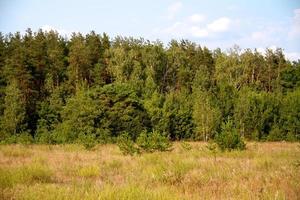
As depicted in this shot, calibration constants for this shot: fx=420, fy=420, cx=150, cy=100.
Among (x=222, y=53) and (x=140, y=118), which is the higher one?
(x=222, y=53)

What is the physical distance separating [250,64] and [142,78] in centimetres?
1935

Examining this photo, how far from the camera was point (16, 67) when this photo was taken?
45.5 m

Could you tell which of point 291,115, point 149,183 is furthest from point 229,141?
point 291,115

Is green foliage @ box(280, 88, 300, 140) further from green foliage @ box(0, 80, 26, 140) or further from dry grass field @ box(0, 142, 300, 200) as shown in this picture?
dry grass field @ box(0, 142, 300, 200)

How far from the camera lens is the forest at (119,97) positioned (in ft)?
134

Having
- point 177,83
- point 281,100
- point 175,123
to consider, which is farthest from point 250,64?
point 175,123

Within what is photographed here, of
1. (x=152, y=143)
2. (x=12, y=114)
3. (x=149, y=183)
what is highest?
(x=12, y=114)

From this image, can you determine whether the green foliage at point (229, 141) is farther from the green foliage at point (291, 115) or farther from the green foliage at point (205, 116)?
the green foliage at point (291, 115)

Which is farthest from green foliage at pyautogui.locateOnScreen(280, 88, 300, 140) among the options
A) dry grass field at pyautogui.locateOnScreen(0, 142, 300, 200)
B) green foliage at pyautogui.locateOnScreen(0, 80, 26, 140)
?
dry grass field at pyautogui.locateOnScreen(0, 142, 300, 200)

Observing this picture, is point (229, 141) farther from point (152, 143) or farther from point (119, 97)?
point (119, 97)

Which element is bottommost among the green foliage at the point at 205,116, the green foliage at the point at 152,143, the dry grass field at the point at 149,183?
the dry grass field at the point at 149,183

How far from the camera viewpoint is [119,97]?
4338 centimetres

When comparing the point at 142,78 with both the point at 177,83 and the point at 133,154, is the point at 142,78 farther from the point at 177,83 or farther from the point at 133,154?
the point at 133,154

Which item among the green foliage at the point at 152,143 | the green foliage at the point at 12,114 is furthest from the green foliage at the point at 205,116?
the green foliage at the point at 152,143
